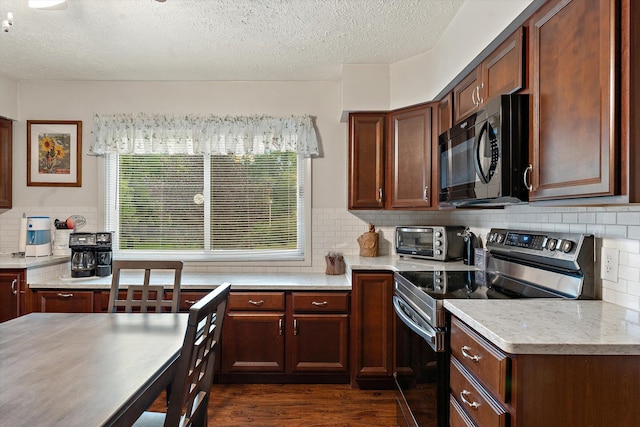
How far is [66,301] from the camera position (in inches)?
116

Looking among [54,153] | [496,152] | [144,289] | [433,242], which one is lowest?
[144,289]

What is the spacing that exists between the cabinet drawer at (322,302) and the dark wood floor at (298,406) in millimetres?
578

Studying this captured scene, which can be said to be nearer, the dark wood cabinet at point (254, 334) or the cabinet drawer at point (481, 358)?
the cabinet drawer at point (481, 358)

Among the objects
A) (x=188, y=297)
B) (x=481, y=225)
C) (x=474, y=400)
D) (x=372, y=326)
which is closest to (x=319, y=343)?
(x=372, y=326)

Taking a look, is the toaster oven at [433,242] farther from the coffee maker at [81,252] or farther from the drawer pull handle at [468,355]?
the coffee maker at [81,252]

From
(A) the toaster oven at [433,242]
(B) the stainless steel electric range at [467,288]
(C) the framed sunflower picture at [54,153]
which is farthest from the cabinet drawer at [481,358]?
(C) the framed sunflower picture at [54,153]

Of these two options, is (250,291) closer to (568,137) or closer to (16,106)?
(568,137)

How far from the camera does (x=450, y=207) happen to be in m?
2.64

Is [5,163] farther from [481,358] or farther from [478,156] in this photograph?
[481,358]

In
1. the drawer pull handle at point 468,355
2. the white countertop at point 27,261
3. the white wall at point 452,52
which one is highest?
the white wall at point 452,52

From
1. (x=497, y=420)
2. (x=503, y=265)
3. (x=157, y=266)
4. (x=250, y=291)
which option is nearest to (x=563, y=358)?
(x=497, y=420)

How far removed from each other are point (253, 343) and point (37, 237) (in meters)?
2.02

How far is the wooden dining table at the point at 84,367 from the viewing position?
104cm

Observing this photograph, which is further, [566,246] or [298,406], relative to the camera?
[298,406]
